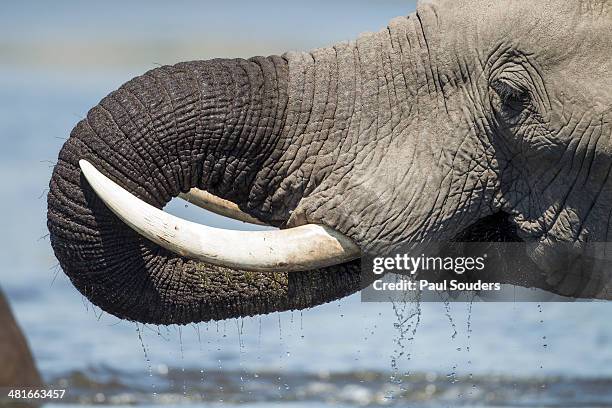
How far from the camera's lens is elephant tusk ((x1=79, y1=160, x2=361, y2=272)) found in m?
6.44

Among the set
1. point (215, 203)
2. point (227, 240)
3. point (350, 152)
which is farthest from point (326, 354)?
point (227, 240)

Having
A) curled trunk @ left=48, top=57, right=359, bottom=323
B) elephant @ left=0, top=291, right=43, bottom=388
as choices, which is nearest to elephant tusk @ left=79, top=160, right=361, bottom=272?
curled trunk @ left=48, top=57, right=359, bottom=323

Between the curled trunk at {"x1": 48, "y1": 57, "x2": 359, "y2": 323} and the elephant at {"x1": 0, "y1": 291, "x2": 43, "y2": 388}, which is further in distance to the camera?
the elephant at {"x1": 0, "y1": 291, "x2": 43, "y2": 388}

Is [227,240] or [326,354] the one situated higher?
[227,240]

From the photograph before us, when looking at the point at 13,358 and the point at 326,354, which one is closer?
the point at 13,358

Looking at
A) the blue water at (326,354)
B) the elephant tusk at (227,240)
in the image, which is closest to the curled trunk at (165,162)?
the elephant tusk at (227,240)

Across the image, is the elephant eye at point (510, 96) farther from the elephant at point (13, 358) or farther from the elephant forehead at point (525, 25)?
the elephant at point (13, 358)

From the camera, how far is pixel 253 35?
31.9 metres

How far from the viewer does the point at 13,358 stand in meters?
7.75

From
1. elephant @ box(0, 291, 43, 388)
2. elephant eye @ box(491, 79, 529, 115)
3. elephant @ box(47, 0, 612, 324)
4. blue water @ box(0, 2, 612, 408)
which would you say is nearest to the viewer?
elephant @ box(47, 0, 612, 324)

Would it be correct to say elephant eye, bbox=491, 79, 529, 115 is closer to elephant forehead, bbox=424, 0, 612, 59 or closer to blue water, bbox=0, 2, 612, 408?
elephant forehead, bbox=424, 0, 612, 59

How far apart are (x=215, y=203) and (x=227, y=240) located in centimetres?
65

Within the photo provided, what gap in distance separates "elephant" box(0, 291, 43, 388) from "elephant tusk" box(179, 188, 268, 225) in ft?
4.27

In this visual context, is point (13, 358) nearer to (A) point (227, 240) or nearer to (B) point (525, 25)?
(A) point (227, 240)
